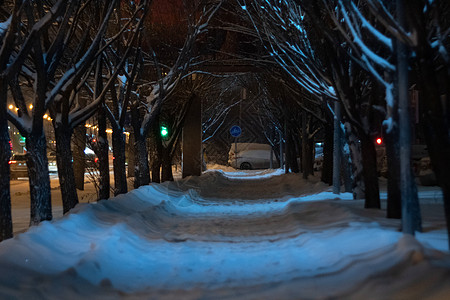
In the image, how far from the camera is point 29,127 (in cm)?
878

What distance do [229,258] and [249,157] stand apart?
117ft

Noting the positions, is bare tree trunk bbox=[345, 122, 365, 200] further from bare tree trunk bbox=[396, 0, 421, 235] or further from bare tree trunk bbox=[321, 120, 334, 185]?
bare tree trunk bbox=[321, 120, 334, 185]

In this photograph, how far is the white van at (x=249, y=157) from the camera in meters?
41.7

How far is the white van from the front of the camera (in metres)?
41.7

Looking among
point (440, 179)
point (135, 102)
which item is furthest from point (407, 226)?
point (135, 102)

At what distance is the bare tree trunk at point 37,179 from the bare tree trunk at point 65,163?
1.39m

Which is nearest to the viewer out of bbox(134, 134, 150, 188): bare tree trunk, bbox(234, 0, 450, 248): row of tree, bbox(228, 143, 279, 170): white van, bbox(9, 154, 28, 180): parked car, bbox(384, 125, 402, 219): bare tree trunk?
bbox(234, 0, 450, 248): row of tree

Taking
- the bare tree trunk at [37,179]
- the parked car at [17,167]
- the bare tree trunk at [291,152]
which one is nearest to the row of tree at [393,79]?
the bare tree trunk at [37,179]

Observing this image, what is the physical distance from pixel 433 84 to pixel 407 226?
1.73 meters

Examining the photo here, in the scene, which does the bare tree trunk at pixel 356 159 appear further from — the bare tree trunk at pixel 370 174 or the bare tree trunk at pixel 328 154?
the bare tree trunk at pixel 328 154

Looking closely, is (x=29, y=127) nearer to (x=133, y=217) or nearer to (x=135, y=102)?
(x=133, y=217)

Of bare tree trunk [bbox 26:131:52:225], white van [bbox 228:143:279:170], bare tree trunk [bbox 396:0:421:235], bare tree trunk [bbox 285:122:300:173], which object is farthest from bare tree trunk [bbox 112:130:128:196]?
white van [bbox 228:143:279:170]

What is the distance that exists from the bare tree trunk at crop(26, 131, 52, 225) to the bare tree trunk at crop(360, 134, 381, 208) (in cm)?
584

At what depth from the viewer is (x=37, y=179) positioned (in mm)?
8781
